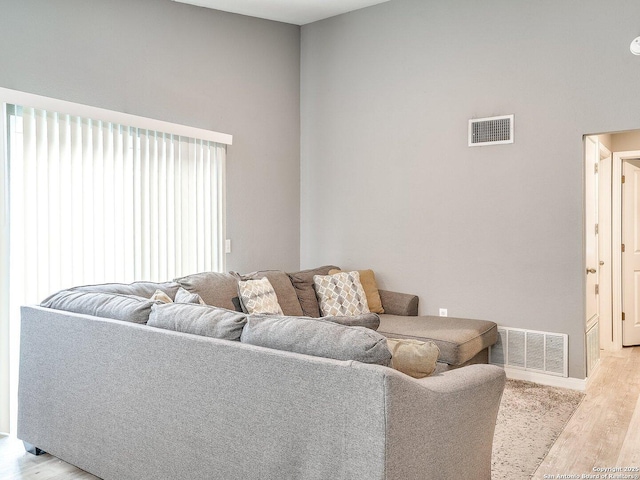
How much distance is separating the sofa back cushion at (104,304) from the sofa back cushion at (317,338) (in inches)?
25.5

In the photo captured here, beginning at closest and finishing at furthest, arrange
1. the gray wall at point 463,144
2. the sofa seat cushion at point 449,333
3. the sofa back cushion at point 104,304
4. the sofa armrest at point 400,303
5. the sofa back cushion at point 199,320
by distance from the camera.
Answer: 1. the sofa back cushion at point 199,320
2. the sofa back cushion at point 104,304
3. the sofa seat cushion at point 449,333
4. the gray wall at point 463,144
5. the sofa armrest at point 400,303

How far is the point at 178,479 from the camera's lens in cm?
228

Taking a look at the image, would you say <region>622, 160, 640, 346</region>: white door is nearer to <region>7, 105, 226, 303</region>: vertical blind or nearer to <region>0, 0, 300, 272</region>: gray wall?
<region>0, 0, 300, 272</region>: gray wall

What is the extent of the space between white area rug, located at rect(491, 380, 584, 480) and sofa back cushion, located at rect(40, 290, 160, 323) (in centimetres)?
188

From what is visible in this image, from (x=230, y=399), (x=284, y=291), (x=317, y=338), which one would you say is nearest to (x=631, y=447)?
(x=317, y=338)

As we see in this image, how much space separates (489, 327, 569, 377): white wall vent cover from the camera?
4227mm

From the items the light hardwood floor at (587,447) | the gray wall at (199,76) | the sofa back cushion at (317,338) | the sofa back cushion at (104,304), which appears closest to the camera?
the sofa back cushion at (317,338)

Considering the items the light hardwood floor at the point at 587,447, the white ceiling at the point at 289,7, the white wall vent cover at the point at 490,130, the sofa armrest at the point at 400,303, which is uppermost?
the white ceiling at the point at 289,7

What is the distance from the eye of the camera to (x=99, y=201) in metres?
3.75

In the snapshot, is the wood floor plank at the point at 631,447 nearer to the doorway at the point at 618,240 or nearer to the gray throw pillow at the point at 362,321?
the gray throw pillow at the point at 362,321

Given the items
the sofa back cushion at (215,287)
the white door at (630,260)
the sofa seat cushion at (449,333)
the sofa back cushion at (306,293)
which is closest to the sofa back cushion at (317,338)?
the sofa back cushion at (215,287)

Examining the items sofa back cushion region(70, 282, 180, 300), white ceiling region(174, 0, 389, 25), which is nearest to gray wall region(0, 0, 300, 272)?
white ceiling region(174, 0, 389, 25)

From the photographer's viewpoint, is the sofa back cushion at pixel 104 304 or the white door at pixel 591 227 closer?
the sofa back cushion at pixel 104 304

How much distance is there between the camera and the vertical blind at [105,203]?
336 cm
